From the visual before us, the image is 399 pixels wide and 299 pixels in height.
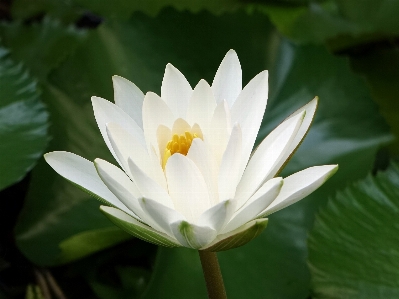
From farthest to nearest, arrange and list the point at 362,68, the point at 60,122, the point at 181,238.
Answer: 1. the point at 362,68
2. the point at 60,122
3. the point at 181,238

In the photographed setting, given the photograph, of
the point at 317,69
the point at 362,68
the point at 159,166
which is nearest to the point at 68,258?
the point at 159,166

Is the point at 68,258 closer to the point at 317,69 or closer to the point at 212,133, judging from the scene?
the point at 212,133

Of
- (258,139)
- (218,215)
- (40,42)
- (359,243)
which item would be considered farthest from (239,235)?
(40,42)

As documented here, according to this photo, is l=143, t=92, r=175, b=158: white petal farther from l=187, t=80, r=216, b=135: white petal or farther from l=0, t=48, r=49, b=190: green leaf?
l=0, t=48, r=49, b=190: green leaf

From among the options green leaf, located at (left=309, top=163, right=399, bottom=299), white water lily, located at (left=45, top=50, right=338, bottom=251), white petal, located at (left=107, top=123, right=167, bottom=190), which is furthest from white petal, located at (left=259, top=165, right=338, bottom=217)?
green leaf, located at (left=309, top=163, right=399, bottom=299)

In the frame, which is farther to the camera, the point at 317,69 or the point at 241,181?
the point at 317,69

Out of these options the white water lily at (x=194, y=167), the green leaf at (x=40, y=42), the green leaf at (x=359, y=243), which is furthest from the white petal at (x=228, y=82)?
the green leaf at (x=40, y=42)

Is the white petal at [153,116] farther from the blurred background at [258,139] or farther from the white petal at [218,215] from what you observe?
the blurred background at [258,139]
